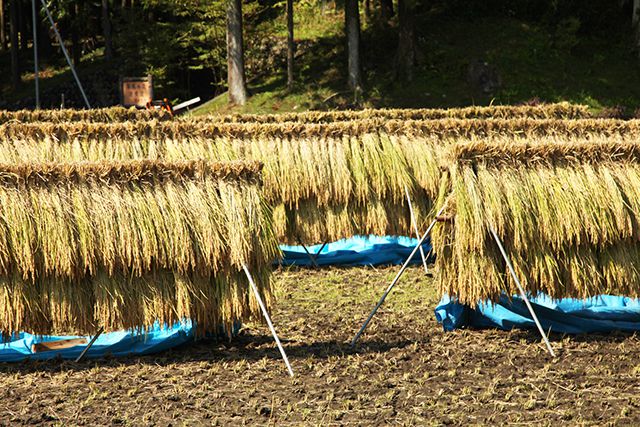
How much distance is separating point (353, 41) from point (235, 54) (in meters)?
4.15

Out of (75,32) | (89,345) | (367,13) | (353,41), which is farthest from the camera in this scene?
(75,32)

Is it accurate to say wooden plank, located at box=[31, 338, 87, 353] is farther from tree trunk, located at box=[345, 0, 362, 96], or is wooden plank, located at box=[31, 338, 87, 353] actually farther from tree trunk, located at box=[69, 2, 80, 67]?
tree trunk, located at box=[69, 2, 80, 67]

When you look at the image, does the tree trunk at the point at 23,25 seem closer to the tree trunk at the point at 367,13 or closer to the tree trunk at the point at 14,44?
the tree trunk at the point at 14,44

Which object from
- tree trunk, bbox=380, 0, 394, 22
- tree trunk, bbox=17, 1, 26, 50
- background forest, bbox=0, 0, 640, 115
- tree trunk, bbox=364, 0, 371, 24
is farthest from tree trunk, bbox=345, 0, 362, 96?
tree trunk, bbox=17, 1, 26, 50

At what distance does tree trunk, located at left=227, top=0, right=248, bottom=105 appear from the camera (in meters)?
32.1

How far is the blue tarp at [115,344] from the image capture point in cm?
955

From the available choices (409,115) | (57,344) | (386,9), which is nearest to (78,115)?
(409,115)

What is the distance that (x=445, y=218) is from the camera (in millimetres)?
10109

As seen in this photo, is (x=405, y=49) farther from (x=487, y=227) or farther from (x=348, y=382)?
(x=348, y=382)

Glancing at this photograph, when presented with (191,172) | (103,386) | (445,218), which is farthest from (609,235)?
(103,386)

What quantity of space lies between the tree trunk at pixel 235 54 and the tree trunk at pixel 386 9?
767 cm

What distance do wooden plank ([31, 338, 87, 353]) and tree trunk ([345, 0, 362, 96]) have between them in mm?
23778

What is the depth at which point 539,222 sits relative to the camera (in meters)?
10.1

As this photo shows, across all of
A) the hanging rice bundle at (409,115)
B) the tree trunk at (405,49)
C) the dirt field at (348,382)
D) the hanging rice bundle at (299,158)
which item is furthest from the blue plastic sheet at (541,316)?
the tree trunk at (405,49)
